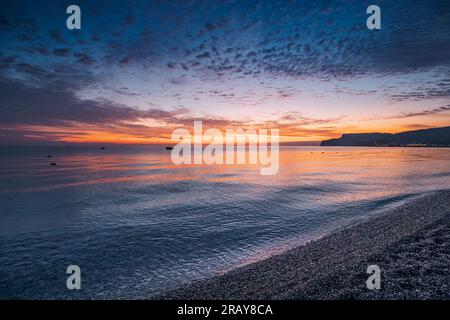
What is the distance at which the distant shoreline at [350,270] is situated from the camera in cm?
655

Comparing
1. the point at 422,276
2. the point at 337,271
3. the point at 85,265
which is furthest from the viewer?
the point at 85,265

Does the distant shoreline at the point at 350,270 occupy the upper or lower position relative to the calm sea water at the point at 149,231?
upper

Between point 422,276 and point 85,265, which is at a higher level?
point 422,276

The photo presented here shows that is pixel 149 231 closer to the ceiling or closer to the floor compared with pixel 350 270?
closer to the floor

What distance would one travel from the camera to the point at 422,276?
690 centimetres

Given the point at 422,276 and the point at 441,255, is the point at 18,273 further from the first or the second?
the point at 441,255

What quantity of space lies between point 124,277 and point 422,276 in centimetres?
1076

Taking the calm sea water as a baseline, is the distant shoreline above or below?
above

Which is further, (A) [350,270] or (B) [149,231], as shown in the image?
(B) [149,231]

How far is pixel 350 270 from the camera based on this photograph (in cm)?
779

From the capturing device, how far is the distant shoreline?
6.55m

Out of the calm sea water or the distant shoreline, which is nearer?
the distant shoreline

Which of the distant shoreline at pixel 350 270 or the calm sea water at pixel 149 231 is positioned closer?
the distant shoreline at pixel 350 270
